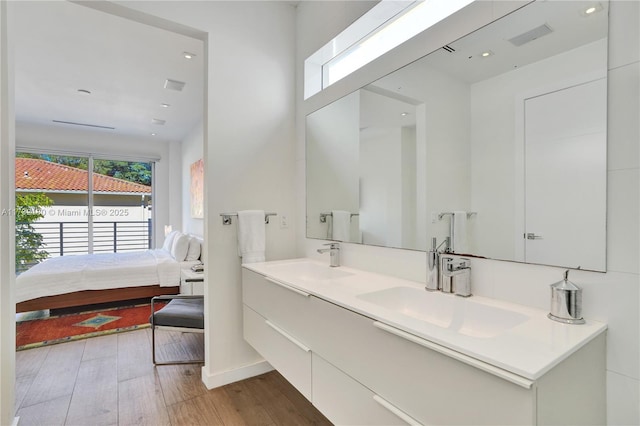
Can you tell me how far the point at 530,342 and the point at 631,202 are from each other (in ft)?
1.81

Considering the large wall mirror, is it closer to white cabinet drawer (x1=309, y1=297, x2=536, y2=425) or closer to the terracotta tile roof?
white cabinet drawer (x1=309, y1=297, x2=536, y2=425)

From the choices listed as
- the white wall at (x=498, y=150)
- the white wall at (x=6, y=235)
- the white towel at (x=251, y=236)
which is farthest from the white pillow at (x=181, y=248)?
the white wall at (x=498, y=150)

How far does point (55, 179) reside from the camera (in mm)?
5414

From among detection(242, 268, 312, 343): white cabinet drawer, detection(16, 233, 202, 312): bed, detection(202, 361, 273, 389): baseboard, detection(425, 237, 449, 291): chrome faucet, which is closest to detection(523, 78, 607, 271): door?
detection(425, 237, 449, 291): chrome faucet

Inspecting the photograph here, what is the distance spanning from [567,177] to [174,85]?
391 centimetres

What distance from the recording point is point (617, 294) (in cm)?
97

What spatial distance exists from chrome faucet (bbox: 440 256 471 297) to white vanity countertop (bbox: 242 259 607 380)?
35 mm

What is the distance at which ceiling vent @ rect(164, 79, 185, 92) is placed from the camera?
3.58 metres

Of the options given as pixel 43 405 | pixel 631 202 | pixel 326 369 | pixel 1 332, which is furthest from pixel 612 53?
pixel 43 405

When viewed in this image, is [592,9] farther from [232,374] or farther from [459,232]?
[232,374]

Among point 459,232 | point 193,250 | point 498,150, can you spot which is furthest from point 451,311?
point 193,250

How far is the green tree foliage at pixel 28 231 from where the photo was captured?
5059 millimetres

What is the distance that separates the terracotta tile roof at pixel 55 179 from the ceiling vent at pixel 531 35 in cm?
664

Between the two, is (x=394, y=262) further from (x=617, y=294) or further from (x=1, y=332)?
(x=1, y=332)
